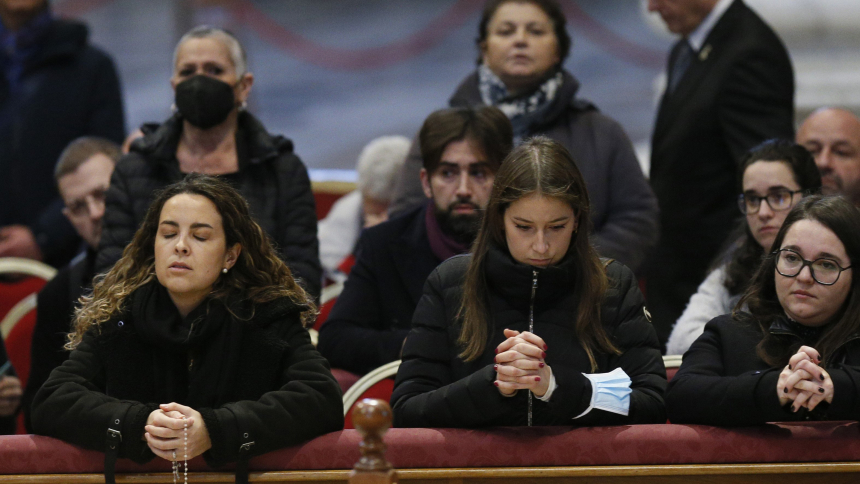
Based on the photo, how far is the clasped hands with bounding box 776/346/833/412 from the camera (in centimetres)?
240

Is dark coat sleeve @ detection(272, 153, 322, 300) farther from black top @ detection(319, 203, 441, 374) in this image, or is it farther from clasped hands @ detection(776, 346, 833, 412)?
clasped hands @ detection(776, 346, 833, 412)

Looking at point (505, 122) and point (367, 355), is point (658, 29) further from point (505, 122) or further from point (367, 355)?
point (367, 355)

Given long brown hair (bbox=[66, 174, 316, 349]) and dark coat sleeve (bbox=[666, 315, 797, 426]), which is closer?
dark coat sleeve (bbox=[666, 315, 797, 426])

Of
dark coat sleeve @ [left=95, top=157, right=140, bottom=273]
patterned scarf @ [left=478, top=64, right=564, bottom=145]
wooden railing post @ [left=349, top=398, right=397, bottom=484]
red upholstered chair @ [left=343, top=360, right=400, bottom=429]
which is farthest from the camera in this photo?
patterned scarf @ [left=478, top=64, right=564, bottom=145]

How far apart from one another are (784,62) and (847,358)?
1.86 m

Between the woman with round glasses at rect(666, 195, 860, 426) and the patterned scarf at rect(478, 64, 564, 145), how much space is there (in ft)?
4.20

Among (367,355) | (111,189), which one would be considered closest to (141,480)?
(367,355)

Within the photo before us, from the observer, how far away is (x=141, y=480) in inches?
93.7

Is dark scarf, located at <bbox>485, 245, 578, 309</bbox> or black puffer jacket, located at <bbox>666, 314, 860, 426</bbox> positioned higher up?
dark scarf, located at <bbox>485, 245, 578, 309</bbox>

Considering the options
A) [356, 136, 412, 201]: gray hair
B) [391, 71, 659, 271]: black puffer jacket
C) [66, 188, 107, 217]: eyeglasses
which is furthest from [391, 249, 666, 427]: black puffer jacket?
[356, 136, 412, 201]: gray hair

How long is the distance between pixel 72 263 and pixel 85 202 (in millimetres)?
314

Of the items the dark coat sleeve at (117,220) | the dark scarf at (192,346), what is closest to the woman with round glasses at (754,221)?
the dark scarf at (192,346)

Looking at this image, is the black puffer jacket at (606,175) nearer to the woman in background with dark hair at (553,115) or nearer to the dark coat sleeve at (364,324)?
the woman in background with dark hair at (553,115)

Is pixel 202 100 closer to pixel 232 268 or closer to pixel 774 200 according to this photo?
pixel 232 268
